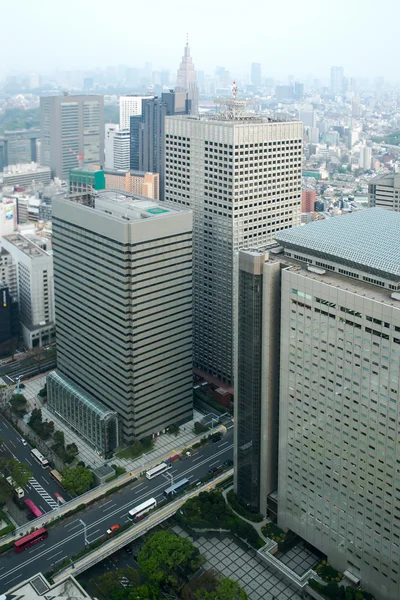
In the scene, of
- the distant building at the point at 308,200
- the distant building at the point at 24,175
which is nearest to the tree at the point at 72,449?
the distant building at the point at 308,200

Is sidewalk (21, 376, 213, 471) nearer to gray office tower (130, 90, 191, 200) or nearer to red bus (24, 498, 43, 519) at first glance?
red bus (24, 498, 43, 519)

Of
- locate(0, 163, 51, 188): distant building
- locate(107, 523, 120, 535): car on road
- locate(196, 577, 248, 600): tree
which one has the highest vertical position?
locate(0, 163, 51, 188): distant building

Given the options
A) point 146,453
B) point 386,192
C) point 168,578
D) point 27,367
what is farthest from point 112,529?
point 386,192

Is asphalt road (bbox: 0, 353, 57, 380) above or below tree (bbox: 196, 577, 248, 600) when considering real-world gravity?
above

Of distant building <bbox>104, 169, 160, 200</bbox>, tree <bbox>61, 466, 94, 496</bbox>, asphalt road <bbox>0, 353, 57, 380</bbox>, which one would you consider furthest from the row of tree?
distant building <bbox>104, 169, 160, 200</bbox>

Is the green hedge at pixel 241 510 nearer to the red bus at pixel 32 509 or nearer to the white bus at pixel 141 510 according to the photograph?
the white bus at pixel 141 510

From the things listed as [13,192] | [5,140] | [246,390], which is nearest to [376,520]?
[246,390]
